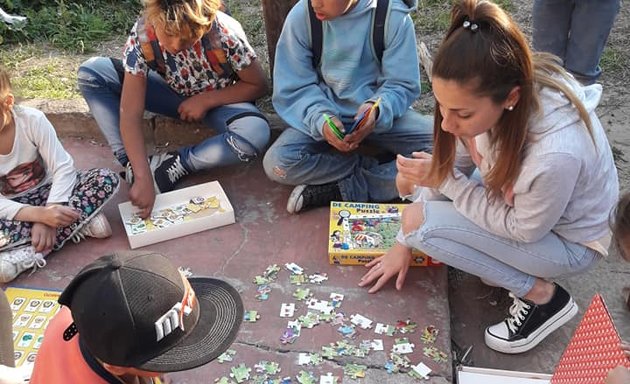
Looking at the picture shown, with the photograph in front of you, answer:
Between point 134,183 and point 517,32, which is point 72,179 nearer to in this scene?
point 134,183

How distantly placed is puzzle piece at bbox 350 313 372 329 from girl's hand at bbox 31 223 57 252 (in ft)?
4.28

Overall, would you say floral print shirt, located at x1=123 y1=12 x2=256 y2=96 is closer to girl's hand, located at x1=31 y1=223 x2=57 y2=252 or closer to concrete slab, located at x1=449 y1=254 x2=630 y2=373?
girl's hand, located at x1=31 y1=223 x2=57 y2=252

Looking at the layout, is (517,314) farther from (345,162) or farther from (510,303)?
(345,162)

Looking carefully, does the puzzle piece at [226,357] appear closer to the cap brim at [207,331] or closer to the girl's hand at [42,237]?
the cap brim at [207,331]

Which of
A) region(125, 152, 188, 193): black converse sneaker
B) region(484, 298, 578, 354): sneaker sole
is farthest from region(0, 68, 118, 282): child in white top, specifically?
region(484, 298, 578, 354): sneaker sole

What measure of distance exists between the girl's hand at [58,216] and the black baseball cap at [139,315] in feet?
4.10

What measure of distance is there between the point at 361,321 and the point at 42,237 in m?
1.36

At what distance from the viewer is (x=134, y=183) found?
2.80 meters

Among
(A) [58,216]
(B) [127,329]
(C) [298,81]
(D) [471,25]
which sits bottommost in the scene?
(A) [58,216]

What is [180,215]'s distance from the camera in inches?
108

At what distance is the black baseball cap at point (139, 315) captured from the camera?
1.30 m

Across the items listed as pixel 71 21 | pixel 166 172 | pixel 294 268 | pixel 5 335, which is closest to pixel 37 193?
pixel 166 172

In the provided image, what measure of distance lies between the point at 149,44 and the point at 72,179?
0.68m

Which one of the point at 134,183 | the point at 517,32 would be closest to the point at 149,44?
the point at 134,183
